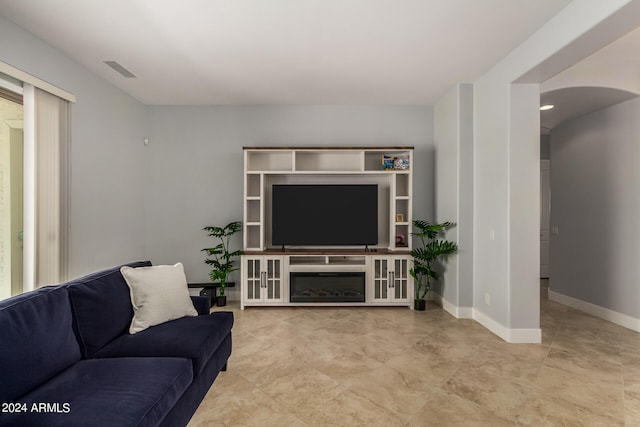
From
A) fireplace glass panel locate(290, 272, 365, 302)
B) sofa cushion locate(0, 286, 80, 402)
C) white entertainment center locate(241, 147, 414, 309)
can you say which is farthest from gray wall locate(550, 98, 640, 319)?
sofa cushion locate(0, 286, 80, 402)

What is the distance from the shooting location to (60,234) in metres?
2.93

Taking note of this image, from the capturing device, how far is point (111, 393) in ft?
4.51

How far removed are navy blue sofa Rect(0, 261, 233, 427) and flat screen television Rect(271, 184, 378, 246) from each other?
6.96 feet

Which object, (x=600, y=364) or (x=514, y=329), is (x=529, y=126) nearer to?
(x=514, y=329)

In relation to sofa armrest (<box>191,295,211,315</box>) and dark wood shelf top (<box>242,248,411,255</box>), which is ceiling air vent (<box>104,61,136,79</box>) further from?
sofa armrest (<box>191,295,211,315</box>)

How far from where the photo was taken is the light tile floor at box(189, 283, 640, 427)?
6.34 feet

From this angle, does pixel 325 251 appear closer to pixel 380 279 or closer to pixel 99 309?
pixel 380 279

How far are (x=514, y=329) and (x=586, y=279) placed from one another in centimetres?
175

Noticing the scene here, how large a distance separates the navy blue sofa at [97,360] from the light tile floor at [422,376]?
44cm

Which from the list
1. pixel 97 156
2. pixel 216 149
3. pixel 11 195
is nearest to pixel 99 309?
pixel 11 195

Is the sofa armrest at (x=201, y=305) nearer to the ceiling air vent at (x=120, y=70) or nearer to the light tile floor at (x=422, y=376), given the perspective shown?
the light tile floor at (x=422, y=376)

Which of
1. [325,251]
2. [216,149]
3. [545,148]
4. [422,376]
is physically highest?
[545,148]

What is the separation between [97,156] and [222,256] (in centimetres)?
189

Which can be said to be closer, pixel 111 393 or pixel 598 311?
pixel 111 393
